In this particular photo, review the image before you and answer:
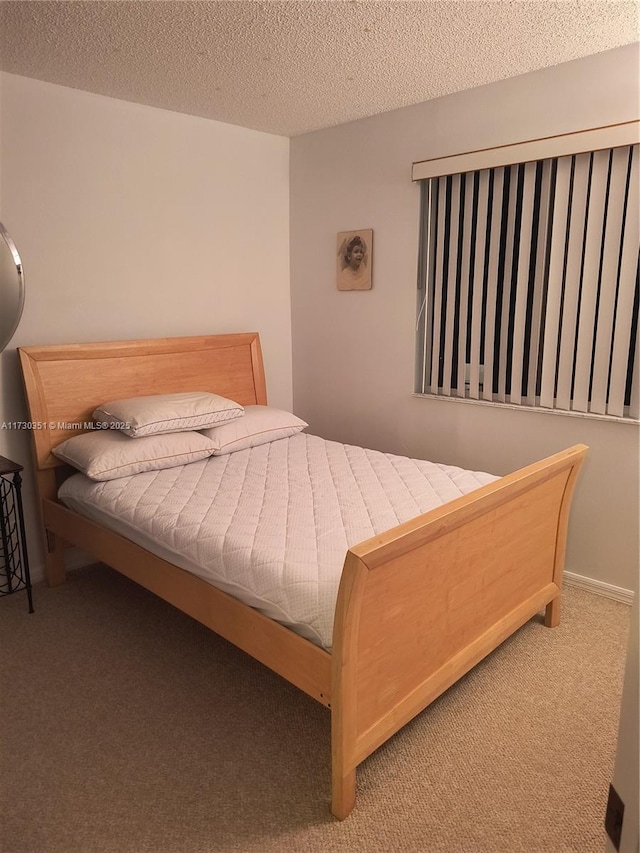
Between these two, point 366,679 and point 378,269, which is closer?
point 366,679

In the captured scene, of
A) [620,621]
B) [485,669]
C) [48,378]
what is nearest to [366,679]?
[485,669]

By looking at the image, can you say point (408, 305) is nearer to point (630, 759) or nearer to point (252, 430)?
point (252, 430)

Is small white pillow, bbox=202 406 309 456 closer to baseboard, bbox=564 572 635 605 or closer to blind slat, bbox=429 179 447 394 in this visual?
blind slat, bbox=429 179 447 394

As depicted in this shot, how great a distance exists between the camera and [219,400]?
320 centimetres

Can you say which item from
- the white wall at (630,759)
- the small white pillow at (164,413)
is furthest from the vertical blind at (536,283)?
the white wall at (630,759)

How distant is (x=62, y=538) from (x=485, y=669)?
6.56ft

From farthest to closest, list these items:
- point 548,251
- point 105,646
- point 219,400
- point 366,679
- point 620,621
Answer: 1. point 219,400
2. point 548,251
3. point 620,621
4. point 105,646
5. point 366,679

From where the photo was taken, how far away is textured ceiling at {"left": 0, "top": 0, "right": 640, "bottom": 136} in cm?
215

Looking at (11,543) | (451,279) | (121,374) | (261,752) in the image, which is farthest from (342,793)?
(451,279)

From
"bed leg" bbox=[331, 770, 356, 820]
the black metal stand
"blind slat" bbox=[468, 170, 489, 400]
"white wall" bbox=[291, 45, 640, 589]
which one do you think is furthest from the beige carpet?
"blind slat" bbox=[468, 170, 489, 400]

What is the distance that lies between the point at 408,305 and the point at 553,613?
1768mm

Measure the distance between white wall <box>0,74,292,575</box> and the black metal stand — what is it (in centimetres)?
10

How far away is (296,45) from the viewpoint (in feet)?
7.95

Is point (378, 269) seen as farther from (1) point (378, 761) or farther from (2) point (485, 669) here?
(1) point (378, 761)
